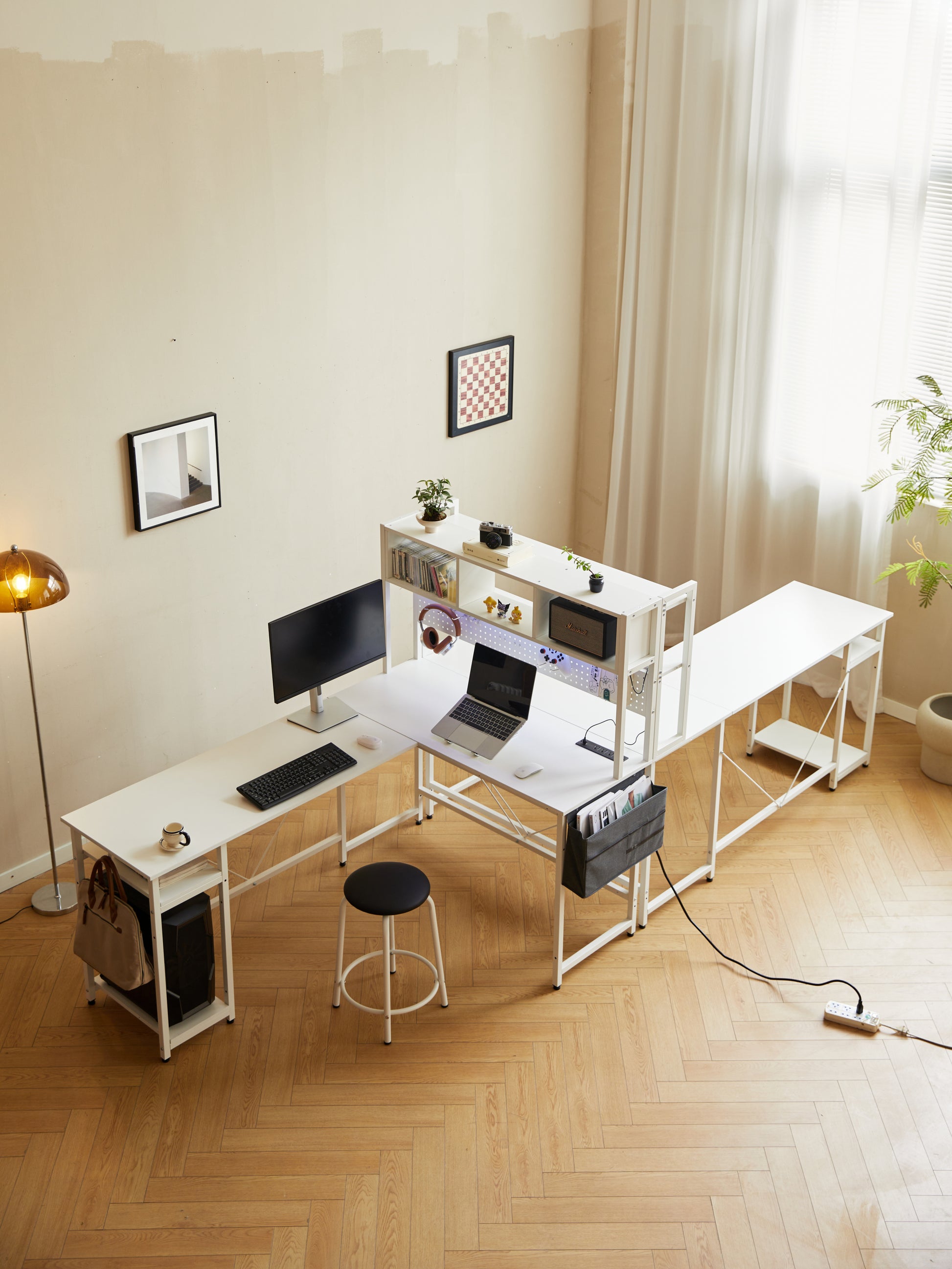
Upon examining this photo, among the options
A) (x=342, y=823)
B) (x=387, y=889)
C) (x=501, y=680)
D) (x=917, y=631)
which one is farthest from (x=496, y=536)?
(x=917, y=631)

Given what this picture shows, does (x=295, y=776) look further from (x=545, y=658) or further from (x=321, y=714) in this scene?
(x=545, y=658)

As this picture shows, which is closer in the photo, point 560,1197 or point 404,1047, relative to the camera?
point 560,1197

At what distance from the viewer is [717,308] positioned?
6129 millimetres

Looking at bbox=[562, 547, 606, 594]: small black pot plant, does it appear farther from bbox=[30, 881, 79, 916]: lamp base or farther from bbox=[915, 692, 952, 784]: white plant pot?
bbox=[30, 881, 79, 916]: lamp base

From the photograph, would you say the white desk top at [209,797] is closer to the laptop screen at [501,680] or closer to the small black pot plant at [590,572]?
the laptop screen at [501,680]

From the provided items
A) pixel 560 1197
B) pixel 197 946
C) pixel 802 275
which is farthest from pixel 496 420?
pixel 560 1197

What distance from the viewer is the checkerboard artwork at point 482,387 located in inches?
237

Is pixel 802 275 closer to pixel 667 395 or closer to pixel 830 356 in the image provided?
pixel 830 356

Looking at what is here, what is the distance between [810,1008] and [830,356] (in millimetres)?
2959

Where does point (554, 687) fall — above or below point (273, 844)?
above

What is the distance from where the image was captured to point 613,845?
439cm

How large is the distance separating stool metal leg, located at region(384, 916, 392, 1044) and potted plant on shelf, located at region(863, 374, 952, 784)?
2688 mm

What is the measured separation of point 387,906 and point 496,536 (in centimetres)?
131

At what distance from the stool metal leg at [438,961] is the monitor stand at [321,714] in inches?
30.9
